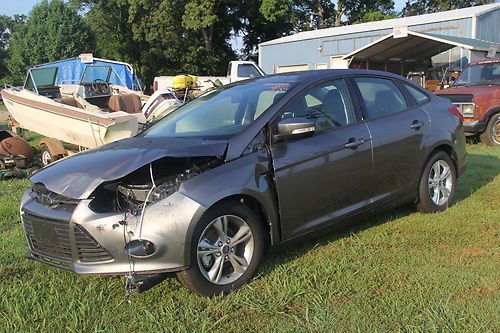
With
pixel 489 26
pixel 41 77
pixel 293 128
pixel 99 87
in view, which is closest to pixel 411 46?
pixel 489 26

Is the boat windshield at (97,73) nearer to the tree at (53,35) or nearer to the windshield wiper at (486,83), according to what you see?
the windshield wiper at (486,83)

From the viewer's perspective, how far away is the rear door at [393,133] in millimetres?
4695

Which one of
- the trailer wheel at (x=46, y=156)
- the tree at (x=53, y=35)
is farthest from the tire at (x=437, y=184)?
the tree at (x=53, y=35)

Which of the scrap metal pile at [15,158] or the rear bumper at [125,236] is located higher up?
the rear bumper at [125,236]

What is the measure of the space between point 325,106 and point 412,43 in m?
19.5

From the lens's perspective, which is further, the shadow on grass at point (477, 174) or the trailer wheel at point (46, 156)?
the trailer wheel at point (46, 156)

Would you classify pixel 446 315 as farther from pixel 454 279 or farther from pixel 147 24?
pixel 147 24

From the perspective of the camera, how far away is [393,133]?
4.83 m

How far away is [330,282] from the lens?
3732 millimetres

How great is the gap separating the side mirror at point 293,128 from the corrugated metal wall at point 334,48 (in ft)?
68.8

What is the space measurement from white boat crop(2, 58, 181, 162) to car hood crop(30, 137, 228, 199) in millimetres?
4993

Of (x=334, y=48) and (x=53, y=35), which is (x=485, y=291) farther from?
(x=53, y=35)

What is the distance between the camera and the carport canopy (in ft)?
64.5

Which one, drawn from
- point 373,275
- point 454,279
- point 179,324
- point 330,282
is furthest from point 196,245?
point 454,279
